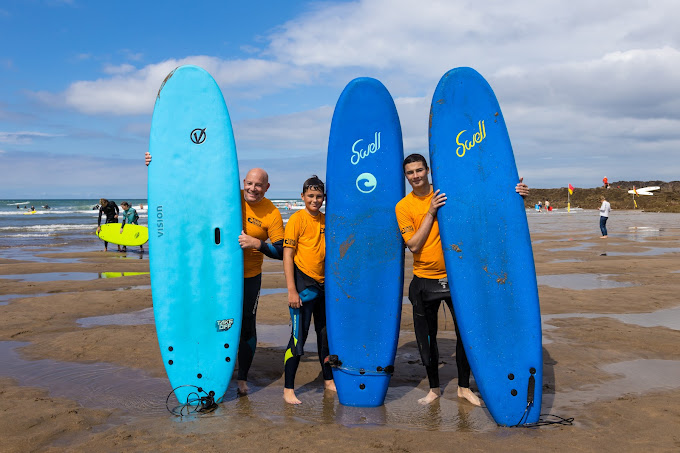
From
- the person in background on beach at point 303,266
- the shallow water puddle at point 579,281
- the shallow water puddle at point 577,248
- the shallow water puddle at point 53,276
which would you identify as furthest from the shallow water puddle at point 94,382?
the shallow water puddle at point 577,248

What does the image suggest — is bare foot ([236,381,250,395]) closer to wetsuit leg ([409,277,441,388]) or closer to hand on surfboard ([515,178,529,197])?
wetsuit leg ([409,277,441,388])

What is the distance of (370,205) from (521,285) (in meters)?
1.19

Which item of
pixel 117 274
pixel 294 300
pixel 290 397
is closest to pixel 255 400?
pixel 290 397

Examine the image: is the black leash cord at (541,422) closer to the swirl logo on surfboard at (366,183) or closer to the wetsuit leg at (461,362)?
the wetsuit leg at (461,362)

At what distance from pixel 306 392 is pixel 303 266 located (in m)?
0.99

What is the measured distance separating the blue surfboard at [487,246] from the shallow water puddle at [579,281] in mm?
5297

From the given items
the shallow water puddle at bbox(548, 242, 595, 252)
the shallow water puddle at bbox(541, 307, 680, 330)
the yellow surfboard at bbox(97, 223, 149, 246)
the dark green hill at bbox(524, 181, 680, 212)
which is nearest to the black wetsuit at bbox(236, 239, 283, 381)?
the shallow water puddle at bbox(541, 307, 680, 330)

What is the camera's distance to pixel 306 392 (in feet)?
12.2

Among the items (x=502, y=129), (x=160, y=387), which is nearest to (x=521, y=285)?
(x=502, y=129)

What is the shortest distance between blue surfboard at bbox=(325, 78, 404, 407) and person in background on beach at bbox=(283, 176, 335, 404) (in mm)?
81

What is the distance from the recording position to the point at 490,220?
337cm

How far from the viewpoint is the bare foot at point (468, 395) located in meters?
3.40

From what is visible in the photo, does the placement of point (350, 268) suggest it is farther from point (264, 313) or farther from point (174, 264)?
point (264, 313)

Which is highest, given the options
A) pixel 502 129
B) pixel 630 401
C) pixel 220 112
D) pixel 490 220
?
pixel 220 112
